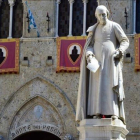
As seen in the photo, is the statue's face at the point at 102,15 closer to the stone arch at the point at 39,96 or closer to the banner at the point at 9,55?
the stone arch at the point at 39,96

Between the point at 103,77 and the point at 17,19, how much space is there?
1309cm

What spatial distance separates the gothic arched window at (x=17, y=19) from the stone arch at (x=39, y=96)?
175 centimetres

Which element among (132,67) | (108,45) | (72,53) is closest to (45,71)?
(72,53)

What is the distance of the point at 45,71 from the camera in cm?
2136

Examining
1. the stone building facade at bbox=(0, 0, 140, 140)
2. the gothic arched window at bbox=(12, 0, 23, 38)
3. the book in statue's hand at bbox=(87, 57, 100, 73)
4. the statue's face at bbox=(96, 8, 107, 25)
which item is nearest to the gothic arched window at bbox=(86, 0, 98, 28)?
the stone building facade at bbox=(0, 0, 140, 140)

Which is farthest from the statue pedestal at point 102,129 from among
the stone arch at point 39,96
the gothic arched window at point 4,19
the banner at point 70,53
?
the gothic arched window at point 4,19

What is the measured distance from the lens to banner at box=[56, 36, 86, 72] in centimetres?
2097

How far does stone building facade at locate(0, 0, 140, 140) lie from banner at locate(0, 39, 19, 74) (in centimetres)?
18

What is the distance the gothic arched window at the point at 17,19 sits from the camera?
21922 mm

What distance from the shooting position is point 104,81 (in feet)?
30.3

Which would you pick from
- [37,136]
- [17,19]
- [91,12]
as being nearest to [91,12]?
[91,12]

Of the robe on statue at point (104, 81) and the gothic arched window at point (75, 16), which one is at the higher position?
the gothic arched window at point (75, 16)

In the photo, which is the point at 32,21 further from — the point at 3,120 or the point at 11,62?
the point at 3,120

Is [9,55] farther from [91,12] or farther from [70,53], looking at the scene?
[91,12]
